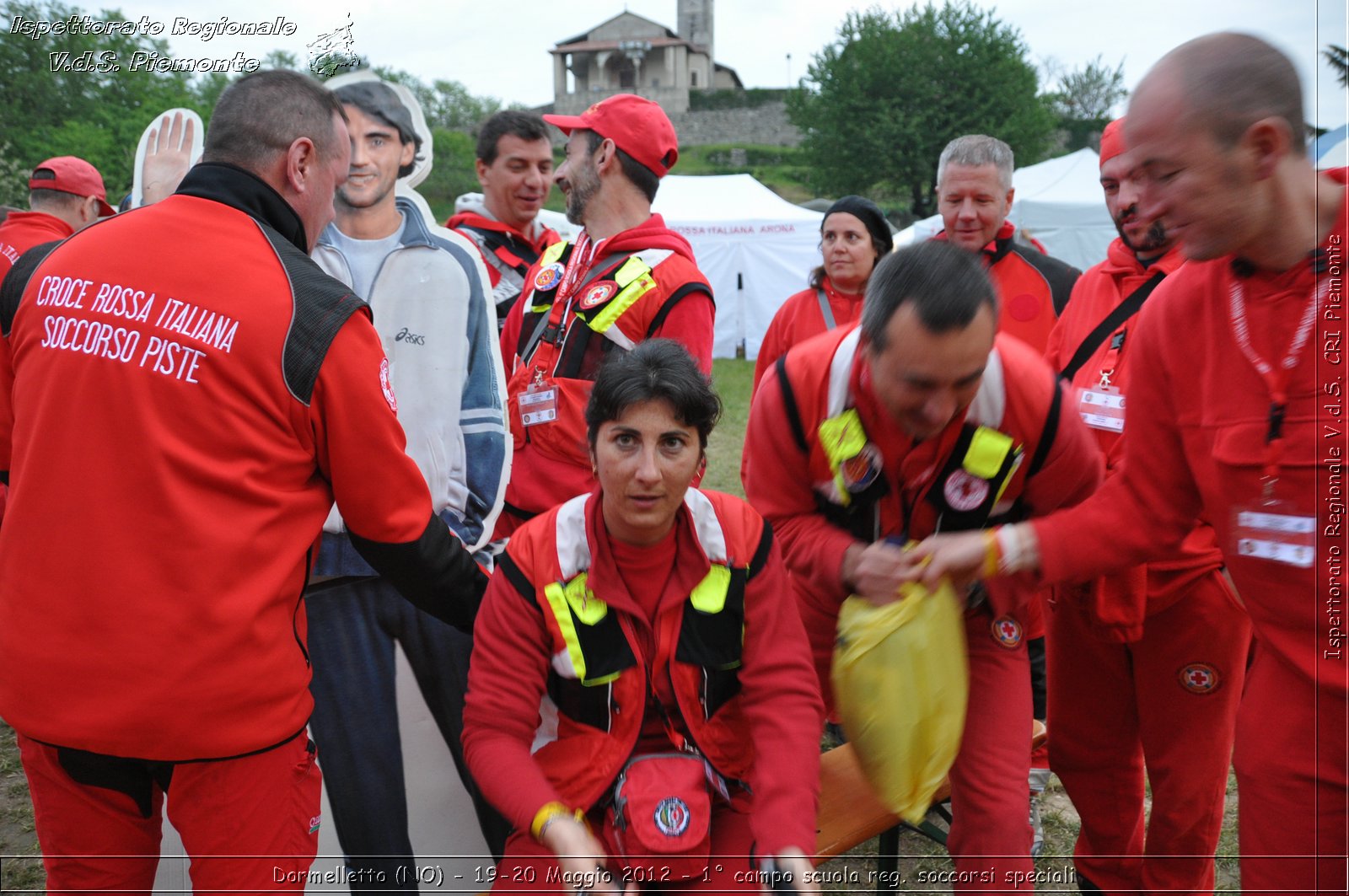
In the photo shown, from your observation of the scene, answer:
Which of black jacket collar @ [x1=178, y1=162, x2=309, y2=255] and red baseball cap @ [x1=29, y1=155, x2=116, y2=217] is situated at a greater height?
red baseball cap @ [x1=29, y1=155, x2=116, y2=217]

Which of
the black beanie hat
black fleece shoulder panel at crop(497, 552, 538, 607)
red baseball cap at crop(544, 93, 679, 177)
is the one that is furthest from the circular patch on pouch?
the black beanie hat

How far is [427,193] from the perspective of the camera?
34.9 meters

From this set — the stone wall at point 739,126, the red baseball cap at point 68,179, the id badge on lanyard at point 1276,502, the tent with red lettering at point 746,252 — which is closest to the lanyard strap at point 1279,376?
the id badge on lanyard at point 1276,502

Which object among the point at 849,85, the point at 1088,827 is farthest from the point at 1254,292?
the point at 849,85

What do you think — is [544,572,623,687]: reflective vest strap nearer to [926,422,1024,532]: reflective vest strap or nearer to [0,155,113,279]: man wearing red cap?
[926,422,1024,532]: reflective vest strap

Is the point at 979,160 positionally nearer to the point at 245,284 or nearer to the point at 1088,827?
the point at 1088,827

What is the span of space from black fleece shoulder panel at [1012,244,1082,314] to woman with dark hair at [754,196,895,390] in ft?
3.01

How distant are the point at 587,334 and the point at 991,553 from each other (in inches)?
62.7

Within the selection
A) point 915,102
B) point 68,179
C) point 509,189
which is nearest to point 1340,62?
point 509,189

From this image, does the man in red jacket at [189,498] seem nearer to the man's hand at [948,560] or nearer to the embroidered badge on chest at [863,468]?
the embroidered badge on chest at [863,468]

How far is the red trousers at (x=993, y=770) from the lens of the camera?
2223mm

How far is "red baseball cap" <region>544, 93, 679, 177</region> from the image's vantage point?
349 centimetres

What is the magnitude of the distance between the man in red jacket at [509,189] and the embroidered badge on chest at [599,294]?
5.59 feet

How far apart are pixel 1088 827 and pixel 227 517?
2576mm
